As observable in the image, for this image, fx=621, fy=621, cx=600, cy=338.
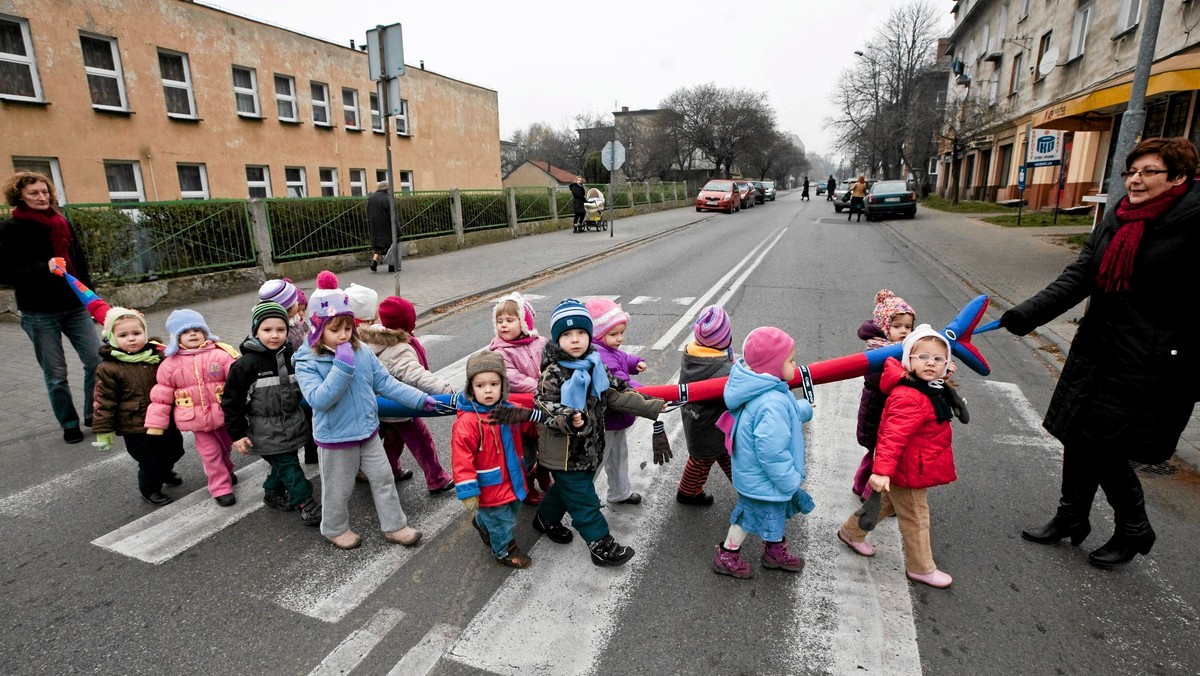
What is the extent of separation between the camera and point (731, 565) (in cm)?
313

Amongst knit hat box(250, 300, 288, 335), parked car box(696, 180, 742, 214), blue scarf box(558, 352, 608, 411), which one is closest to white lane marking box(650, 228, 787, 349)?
blue scarf box(558, 352, 608, 411)

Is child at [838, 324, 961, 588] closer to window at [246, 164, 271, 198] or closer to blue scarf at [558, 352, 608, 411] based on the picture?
blue scarf at [558, 352, 608, 411]

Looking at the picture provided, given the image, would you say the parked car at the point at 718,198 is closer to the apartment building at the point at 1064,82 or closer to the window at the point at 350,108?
the apartment building at the point at 1064,82

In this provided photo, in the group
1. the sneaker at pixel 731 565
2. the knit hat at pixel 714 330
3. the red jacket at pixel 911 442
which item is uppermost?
the knit hat at pixel 714 330

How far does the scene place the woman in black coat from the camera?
282cm

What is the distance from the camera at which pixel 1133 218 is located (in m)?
2.90

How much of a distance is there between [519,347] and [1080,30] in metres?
29.1

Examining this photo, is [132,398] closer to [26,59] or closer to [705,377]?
[705,377]

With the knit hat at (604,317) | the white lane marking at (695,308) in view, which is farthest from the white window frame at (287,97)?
the knit hat at (604,317)

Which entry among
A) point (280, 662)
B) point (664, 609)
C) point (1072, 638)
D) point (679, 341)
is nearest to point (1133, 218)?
point (1072, 638)

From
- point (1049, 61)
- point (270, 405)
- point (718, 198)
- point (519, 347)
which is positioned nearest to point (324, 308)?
point (270, 405)

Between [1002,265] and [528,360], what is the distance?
13.1 meters

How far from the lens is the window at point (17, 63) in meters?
14.4

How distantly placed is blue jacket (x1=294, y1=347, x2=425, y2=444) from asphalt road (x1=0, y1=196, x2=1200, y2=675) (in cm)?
69
